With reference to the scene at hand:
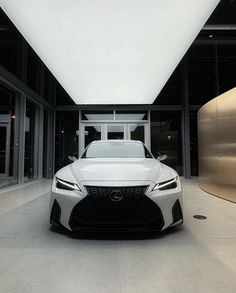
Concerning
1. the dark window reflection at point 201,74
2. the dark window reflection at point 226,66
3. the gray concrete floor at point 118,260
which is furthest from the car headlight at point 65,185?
the dark window reflection at point 226,66

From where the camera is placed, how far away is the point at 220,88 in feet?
32.4

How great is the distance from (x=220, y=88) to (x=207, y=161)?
5.01m

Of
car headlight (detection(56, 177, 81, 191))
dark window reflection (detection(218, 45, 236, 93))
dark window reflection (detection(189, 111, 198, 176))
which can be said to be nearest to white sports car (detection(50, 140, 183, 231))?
car headlight (detection(56, 177, 81, 191))

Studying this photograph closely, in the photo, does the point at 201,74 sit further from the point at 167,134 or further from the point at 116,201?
the point at 116,201

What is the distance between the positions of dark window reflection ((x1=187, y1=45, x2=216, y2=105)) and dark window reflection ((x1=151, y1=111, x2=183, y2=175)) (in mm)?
1032

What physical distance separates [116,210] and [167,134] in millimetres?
8124

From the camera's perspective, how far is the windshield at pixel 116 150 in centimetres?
411

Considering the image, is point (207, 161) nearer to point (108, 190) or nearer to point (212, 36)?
point (108, 190)

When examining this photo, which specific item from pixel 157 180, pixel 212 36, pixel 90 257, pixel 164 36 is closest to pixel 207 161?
pixel 164 36

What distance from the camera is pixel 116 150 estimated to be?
4266mm

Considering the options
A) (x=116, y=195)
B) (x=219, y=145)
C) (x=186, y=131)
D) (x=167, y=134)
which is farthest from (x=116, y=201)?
(x=167, y=134)

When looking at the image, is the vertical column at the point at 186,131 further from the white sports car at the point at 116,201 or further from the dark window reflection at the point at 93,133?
the white sports car at the point at 116,201

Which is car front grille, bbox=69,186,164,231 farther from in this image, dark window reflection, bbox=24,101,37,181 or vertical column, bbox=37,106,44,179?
vertical column, bbox=37,106,44,179

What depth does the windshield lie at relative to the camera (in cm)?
411
